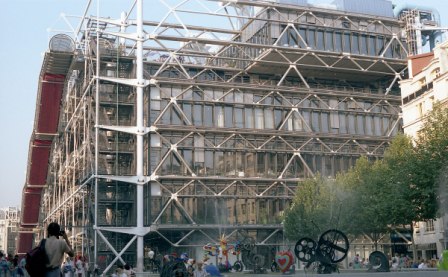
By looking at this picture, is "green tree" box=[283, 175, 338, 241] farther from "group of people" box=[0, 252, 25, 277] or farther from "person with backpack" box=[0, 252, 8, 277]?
"person with backpack" box=[0, 252, 8, 277]

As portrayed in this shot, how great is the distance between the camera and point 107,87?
179ft

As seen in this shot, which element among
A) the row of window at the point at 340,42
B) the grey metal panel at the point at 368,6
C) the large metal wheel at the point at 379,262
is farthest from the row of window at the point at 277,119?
the large metal wheel at the point at 379,262

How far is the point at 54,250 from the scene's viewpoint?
949 cm

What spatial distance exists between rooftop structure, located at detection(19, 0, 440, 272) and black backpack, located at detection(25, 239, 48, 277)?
133 ft

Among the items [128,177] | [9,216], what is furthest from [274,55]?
[9,216]

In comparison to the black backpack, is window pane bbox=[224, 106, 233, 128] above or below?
above

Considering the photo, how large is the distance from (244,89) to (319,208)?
1367 cm

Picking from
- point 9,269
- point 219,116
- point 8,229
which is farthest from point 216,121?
point 8,229

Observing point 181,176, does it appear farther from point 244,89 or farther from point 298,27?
point 298,27

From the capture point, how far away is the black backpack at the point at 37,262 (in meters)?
9.20

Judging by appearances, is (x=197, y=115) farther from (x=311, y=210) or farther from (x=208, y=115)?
(x=311, y=210)

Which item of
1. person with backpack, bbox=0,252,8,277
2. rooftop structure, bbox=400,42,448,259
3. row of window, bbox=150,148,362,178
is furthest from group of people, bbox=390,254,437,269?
person with backpack, bbox=0,252,8,277

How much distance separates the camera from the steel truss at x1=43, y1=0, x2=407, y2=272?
171 feet

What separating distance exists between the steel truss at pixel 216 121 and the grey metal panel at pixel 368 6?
1.71 meters
